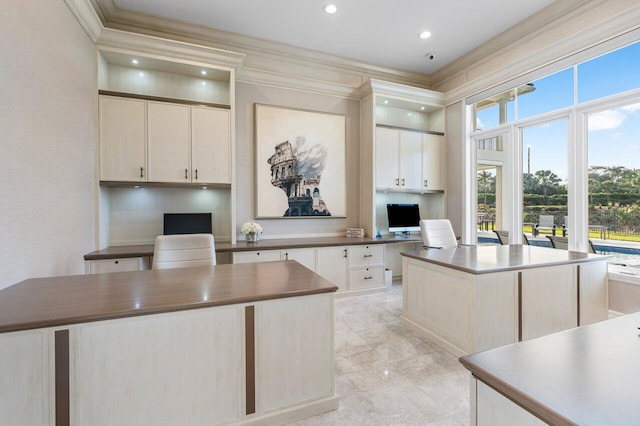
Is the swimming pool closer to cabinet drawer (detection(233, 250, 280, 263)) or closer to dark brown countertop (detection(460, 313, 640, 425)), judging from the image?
dark brown countertop (detection(460, 313, 640, 425))

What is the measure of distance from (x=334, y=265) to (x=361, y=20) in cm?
315

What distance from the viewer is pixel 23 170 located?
1940 mm

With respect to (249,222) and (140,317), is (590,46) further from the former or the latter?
(140,317)

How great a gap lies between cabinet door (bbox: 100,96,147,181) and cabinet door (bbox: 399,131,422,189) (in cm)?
365

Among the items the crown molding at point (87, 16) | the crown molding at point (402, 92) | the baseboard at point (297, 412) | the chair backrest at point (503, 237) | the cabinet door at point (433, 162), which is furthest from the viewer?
the cabinet door at point (433, 162)

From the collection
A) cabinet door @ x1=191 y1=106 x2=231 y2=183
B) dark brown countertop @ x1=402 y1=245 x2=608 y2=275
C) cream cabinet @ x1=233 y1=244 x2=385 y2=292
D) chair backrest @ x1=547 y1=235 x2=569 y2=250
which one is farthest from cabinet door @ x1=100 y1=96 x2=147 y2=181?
chair backrest @ x1=547 y1=235 x2=569 y2=250

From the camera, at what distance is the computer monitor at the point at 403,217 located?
15.9ft

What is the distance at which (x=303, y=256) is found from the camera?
3859 millimetres

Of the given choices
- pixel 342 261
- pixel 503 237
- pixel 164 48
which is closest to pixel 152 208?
pixel 164 48

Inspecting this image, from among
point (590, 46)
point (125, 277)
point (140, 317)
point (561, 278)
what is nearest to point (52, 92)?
point (125, 277)

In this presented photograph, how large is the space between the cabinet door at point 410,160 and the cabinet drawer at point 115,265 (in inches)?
150

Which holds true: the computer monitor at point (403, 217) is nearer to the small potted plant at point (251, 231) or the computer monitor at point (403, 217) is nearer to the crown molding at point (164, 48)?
the small potted plant at point (251, 231)

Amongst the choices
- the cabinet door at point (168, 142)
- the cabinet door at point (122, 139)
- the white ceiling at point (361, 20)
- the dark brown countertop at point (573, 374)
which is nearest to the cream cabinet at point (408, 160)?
the white ceiling at point (361, 20)

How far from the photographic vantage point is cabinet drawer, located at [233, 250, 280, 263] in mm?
3574
